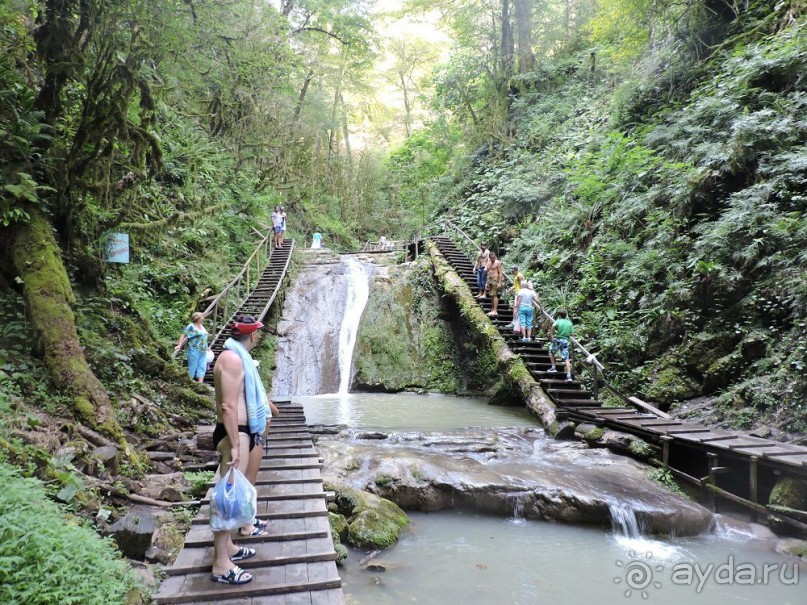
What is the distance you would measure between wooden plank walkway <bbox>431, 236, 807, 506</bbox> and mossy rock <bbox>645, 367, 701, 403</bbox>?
2.02 ft

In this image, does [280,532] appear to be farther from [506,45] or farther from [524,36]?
[506,45]

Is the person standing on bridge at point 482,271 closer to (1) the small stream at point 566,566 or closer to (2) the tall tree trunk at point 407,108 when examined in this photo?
(1) the small stream at point 566,566

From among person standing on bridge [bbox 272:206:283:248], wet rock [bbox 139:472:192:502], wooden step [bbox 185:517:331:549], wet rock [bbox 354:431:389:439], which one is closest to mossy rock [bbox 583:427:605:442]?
wet rock [bbox 354:431:389:439]

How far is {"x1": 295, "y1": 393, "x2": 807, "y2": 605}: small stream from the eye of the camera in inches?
185

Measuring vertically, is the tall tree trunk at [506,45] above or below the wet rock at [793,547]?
above

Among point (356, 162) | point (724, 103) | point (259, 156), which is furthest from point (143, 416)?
point (356, 162)

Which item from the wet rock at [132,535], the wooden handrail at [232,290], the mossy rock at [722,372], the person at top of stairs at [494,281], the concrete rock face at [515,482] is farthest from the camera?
the person at top of stairs at [494,281]

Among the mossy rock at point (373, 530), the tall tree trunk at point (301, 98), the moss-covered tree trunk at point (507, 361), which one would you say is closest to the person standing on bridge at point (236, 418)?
the mossy rock at point (373, 530)

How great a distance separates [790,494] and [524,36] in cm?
2504

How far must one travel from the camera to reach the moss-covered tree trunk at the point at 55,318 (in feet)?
18.1

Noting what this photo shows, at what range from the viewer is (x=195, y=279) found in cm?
1336

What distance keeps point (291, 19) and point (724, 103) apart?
2114cm

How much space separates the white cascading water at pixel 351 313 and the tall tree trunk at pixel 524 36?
14.0 meters

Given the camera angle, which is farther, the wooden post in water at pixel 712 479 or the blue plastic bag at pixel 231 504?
the wooden post in water at pixel 712 479
